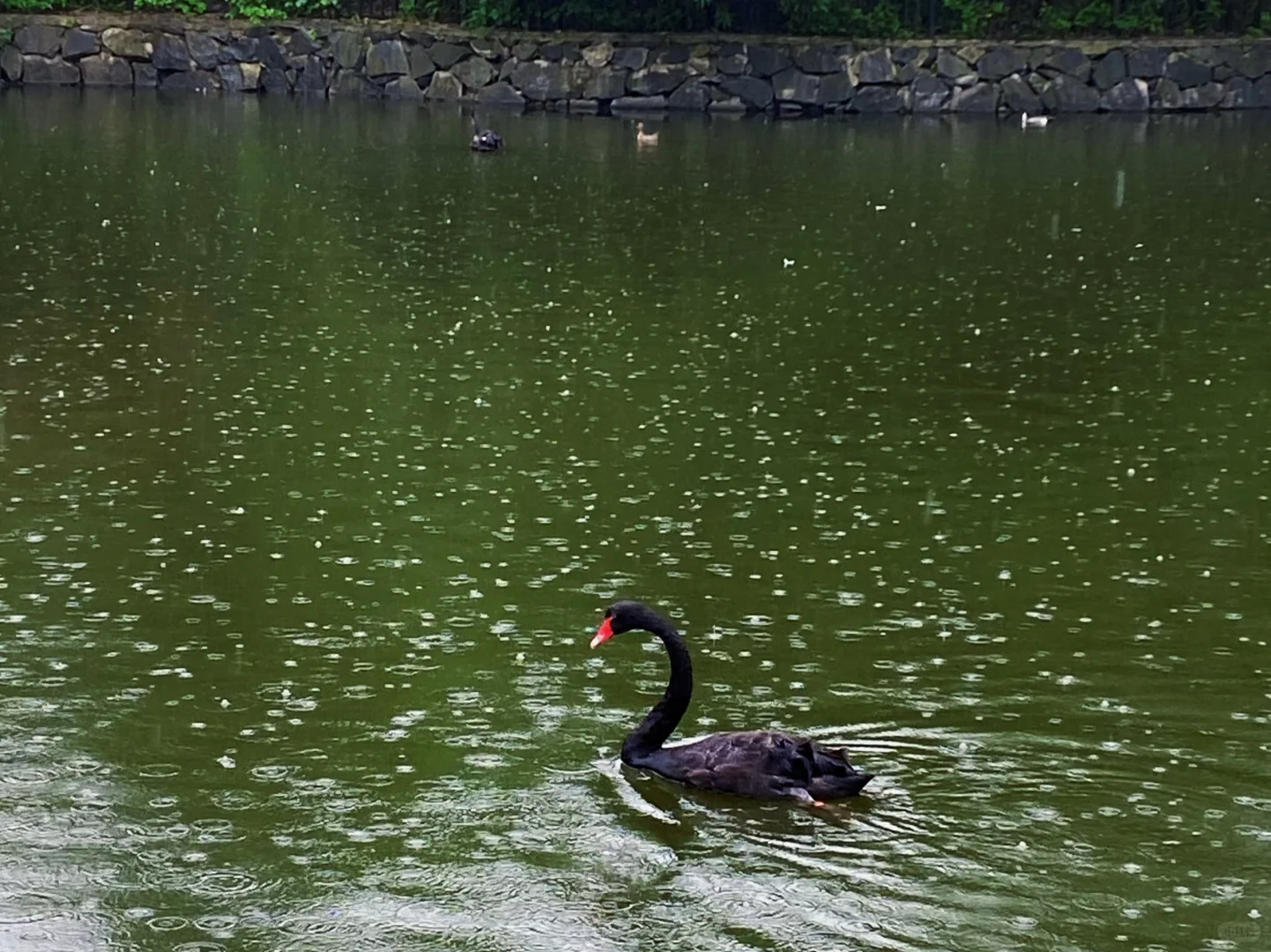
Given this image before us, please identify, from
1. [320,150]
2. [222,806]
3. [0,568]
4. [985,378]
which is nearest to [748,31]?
[320,150]

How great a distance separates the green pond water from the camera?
796 centimetres

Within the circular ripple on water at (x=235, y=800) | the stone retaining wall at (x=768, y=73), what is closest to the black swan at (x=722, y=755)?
the circular ripple on water at (x=235, y=800)

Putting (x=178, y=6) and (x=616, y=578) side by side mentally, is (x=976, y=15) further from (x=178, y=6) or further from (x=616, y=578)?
(x=616, y=578)

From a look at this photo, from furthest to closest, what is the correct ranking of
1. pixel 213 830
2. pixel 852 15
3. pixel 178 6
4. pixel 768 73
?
pixel 178 6, pixel 852 15, pixel 768 73, pixel 213 830

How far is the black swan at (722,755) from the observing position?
852cm

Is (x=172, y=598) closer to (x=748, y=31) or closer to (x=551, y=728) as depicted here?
(x=551, y=728)

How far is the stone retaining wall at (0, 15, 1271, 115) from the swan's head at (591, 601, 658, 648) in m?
31.2

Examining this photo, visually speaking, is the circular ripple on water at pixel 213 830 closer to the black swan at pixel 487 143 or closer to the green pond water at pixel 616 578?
the green pond water at pixel 616 578

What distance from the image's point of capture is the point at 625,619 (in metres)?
9.38

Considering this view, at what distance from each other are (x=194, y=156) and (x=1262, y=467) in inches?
824

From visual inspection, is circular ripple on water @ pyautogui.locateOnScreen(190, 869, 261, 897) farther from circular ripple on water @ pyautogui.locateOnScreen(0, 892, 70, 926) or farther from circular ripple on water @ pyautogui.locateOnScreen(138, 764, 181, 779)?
circular ripple on water @ pyautogui.locateOnScreen(138, 764, 181, 779)

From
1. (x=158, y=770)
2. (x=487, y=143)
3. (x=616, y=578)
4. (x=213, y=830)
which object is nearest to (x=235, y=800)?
(x=213, y=830)

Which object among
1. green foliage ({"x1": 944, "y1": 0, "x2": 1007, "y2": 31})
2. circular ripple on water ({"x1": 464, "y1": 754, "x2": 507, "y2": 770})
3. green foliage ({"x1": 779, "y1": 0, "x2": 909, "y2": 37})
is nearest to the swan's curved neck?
circular ripple on water ({"x1": 464, "y1": 754, "x2": 507, "y2": 770})

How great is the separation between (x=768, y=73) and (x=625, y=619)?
3169cm
